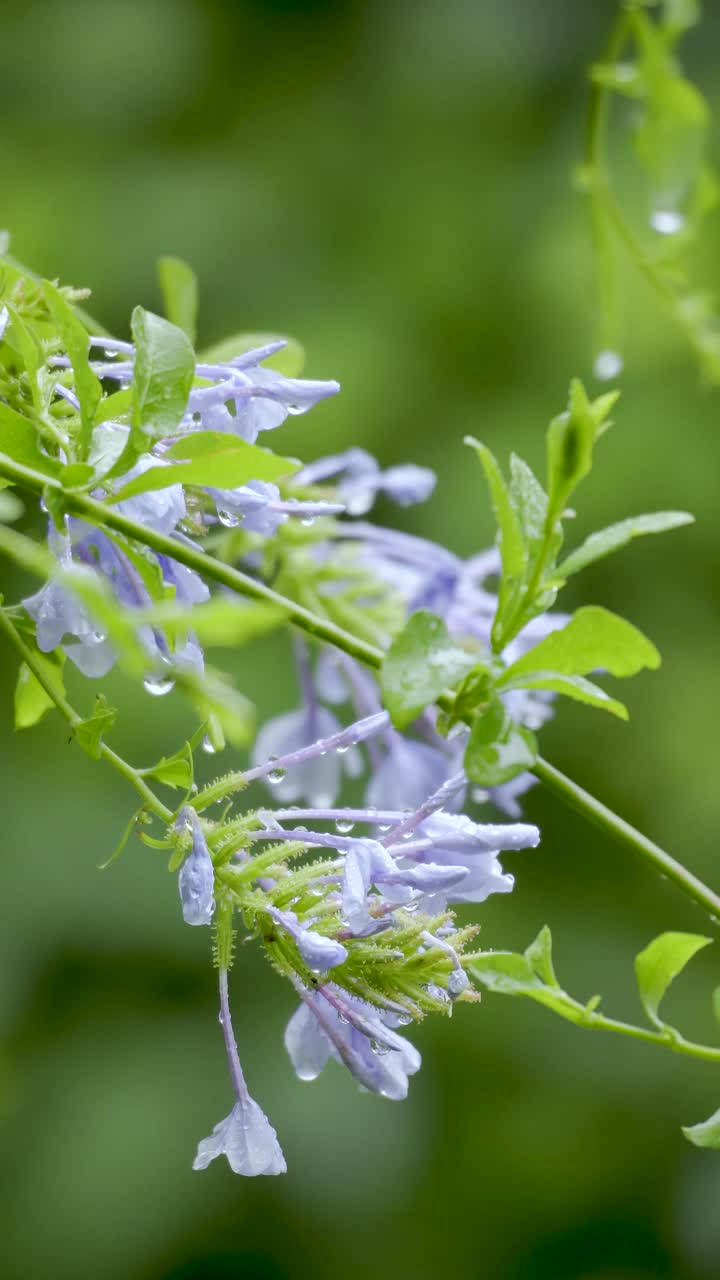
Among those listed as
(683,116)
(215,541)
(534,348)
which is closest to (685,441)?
(534,348)

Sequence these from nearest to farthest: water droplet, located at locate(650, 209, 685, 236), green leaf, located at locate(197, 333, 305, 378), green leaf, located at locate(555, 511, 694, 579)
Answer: green leaf, located at locate(555, 511, 694, 579), green leaf, located at locate(197, 333, 305, 378), water droplet, located at locate(650, 209, 685, 236)

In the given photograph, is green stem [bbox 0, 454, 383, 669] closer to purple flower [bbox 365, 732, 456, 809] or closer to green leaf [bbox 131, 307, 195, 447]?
green leaf [bbox 131, 307, 195, 447]

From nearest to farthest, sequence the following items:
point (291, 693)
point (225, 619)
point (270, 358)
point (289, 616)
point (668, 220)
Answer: point (225, 619), point (289, 616), point (270, 358), point (668, 220), point (291, 693)

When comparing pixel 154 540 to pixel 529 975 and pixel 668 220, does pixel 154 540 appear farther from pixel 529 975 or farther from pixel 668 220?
pixel 668 220

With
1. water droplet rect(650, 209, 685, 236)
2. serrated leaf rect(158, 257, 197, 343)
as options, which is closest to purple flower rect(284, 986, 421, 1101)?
serrated leaf rect(158, 257, 197, 343)

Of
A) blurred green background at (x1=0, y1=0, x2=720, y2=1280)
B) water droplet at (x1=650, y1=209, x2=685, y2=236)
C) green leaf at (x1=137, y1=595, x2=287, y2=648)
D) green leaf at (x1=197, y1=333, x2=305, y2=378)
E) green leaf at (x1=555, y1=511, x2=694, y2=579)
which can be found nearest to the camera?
green leaf at (x1=137, y1=595, x2=287, y2=648)

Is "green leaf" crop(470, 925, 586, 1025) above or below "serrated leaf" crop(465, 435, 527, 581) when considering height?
below

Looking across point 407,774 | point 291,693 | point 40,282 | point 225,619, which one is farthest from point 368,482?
point 291,693
